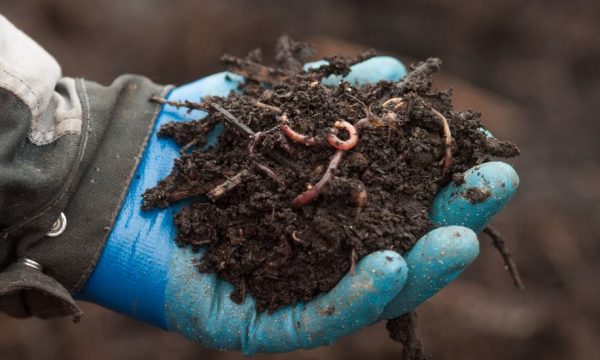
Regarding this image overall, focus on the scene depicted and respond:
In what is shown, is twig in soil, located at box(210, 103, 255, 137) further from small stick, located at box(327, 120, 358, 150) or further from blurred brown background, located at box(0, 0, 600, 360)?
blurred brown background, located at box(0, 0, 600, 360)

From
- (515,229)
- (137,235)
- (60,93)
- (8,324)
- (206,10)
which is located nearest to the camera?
(137,235)

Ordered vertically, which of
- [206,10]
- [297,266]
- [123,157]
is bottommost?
[297,266]

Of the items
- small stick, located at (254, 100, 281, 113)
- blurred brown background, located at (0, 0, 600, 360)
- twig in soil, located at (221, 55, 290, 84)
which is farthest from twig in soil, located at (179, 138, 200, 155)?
blurred brown background, located at (0, 0, 600, 360)

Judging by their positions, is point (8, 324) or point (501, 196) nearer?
point (501, 196)

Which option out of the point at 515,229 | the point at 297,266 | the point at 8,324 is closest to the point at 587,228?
the point at 515,229

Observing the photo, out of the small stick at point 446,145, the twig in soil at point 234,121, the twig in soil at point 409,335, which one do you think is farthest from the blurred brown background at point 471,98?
the twig in soil at point 234,121

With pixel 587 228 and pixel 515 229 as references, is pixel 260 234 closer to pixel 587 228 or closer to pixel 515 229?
pixel 515 229
